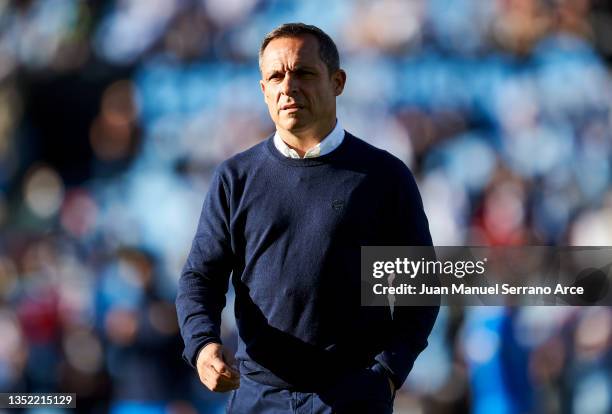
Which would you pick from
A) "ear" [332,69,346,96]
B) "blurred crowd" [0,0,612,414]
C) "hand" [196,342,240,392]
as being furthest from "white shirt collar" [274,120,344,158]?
"blurred crowd" [0,0,612,414]

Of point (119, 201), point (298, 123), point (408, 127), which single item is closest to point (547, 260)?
point (408, 127)

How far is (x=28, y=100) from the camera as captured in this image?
419 centimetres

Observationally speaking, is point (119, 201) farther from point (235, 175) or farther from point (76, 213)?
point (235, 175)

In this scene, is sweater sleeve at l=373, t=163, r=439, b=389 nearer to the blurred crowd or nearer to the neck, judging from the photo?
the neck

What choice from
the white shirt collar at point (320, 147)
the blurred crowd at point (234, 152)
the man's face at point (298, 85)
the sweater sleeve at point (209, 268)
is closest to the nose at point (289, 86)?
the man's face at point (298, 85)

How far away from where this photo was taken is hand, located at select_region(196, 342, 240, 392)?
1.89m

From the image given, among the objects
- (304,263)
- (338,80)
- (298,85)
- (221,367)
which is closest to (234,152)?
(338,80)

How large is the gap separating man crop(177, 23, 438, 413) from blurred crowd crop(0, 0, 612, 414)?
5.98 feet

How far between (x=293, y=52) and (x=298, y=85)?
7cm

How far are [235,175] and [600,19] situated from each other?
2.37 m

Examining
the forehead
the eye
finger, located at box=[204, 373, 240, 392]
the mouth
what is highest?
the forehead

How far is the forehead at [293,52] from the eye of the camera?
2.12 m

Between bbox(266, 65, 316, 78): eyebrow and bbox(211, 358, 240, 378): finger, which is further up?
bbox(266, 65, 316, 78): eyebrow

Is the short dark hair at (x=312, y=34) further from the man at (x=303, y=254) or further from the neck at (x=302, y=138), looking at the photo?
the neck at (x=302, y=138)
